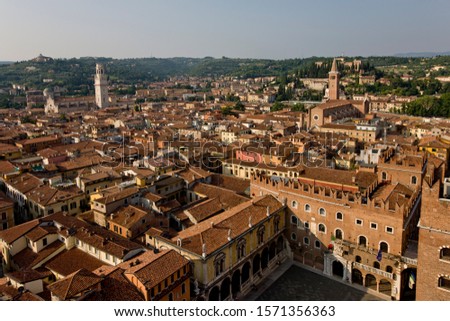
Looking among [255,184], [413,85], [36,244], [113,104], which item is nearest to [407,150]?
[255,184]

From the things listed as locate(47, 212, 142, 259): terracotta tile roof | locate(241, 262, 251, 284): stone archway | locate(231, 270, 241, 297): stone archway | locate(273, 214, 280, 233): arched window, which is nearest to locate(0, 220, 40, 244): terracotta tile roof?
locate(47, 212, 142, 259): terracotta tile roof

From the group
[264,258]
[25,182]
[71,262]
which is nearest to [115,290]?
[71,262]

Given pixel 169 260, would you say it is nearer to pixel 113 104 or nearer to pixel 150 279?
pixel 150 279

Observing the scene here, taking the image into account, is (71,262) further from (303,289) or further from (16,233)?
(303,289)

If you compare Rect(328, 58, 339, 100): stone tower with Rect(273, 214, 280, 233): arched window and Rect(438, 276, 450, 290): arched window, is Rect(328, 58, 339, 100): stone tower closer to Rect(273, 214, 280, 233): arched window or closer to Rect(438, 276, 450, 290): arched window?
Rect(273, 214, 280, 233): arched window

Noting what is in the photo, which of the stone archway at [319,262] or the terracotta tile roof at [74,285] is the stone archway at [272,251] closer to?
the stone archway at [319,262]

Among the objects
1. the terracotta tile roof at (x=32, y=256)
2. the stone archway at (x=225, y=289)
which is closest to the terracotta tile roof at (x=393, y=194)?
the stone archway at (x=225, y=289)

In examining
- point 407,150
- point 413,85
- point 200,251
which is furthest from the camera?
point 413,85
